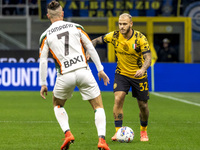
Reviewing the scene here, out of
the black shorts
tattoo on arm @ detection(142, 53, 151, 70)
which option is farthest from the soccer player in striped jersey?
tattoo on arm @ detection(142, 53, 151, 70)

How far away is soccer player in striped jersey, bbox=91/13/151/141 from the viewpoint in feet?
27.7

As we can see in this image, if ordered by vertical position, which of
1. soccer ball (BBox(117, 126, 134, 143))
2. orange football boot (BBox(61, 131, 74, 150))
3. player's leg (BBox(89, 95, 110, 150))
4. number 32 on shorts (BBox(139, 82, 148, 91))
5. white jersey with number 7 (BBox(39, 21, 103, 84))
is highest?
white jersey with number 7 (BBox(39, 21, 103, 84))

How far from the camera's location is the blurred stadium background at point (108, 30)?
20.4 metres

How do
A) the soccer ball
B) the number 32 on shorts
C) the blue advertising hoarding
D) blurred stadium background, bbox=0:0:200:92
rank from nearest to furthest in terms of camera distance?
1. the soccer ball
2. the number 32 on shorts
3. the blue advertising hoarding
4. blurred stadium background, bbox=0:0:200:92

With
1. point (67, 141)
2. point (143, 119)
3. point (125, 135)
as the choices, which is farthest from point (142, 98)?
point (67, 141)

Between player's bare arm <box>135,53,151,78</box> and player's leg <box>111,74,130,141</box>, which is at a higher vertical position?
player's bare arm <box>135,53,151,78</box>

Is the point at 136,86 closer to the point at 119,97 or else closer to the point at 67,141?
the point at 119,97

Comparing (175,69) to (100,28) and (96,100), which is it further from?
(96,100)

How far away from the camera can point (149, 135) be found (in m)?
9.05

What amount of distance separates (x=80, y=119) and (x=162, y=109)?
10.3ft

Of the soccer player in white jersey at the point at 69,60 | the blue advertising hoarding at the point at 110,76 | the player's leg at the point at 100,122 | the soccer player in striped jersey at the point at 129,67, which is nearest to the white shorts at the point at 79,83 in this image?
the soccer player in white jersey at the point at 69,60

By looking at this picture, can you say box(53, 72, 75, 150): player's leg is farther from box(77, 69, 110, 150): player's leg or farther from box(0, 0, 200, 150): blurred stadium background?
box(0, 0, 200, 150): blurred stadium background

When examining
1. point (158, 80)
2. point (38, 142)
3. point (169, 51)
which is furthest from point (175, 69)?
point (38, 142)

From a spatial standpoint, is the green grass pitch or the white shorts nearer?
the white shorts
